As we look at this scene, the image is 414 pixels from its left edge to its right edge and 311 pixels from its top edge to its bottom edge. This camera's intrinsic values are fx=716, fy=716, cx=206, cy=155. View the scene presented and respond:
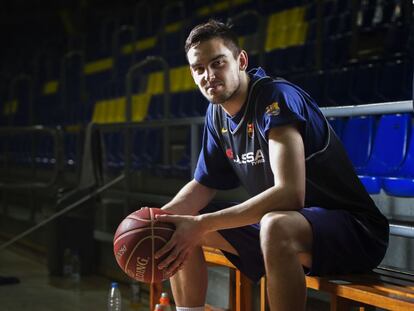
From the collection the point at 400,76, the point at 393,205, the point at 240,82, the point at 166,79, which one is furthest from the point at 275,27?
the point at 240,82

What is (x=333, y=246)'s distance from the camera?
2102mm

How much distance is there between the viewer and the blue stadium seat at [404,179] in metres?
2.83

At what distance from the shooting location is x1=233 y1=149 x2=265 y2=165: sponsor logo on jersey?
89.7 inches

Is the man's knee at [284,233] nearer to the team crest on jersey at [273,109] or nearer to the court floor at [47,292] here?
the team crest on jersey at [273,109]

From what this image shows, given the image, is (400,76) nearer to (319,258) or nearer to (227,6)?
(319,258)

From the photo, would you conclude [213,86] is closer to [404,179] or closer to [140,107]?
[404,179]

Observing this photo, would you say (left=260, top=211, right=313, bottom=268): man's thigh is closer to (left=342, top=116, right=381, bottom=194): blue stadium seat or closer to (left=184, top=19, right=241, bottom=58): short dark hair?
(left=184, top=19, right=241, bottom=58): short dark hair

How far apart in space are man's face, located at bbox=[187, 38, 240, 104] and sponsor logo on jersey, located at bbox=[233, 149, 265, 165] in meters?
0.19

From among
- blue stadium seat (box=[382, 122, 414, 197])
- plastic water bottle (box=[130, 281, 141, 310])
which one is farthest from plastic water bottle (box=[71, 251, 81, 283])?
blue stadium seat (box=[382, 122, 414, 197])

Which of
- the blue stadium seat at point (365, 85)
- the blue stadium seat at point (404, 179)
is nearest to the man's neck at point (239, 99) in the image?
the blue stadium seat at point (404, 179)

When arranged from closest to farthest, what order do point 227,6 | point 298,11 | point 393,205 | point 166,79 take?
point 393,205 < point 166,79 < point 298,11 < point 227,6

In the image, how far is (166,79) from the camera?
17.1 ft

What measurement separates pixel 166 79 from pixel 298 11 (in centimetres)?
136

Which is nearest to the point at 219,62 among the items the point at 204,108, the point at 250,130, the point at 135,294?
the point at 250,130
